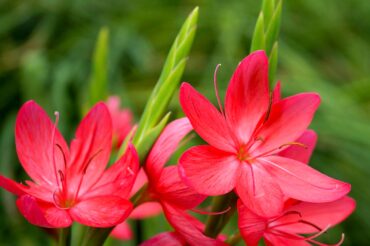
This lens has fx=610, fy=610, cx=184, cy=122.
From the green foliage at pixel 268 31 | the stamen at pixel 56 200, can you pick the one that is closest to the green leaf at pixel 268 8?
the green foliage at pixel 268 31

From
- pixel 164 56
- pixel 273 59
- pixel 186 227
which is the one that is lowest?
pixel 164 56

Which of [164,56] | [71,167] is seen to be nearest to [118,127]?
[71,167]

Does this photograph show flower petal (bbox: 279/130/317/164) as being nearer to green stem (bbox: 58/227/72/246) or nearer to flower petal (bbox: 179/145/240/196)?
flower petal (bbox: 179/145/240/196)

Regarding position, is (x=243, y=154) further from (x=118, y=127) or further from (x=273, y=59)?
(x=118, y=127)

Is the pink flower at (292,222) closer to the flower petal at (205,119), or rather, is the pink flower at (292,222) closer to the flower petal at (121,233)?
the flower petal at (205,119)

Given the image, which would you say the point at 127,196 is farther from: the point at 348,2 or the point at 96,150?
the point at 348,2

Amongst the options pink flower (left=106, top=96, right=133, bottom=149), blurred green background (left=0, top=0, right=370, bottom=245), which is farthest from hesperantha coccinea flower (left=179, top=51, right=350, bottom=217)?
blurred green background (left=0, top=0, right=370, bottom=245)
